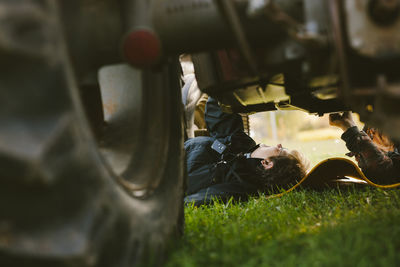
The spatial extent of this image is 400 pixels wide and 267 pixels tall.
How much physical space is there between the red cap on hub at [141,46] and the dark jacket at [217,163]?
4.04 ft

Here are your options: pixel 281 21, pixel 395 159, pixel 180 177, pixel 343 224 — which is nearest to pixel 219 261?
pixel 180 177

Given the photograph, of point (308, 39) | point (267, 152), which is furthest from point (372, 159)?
point (308, 39)

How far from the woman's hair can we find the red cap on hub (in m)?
1.63

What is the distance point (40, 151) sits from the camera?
1.89 feet

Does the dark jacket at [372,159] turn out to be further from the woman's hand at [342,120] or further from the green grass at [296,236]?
the green grass at [296,236]

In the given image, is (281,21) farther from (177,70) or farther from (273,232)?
(273,232)

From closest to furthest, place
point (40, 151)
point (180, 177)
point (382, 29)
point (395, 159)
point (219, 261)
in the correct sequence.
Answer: point (40, 151)
point (382, 29)
point (219, 261)
point (180, 177)
point (395, 159)

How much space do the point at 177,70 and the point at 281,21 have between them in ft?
1.79

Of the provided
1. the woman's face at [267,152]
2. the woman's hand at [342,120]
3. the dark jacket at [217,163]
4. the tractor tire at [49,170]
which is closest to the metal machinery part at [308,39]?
the tractor tire at [49,170]

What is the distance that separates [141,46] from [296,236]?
715mm

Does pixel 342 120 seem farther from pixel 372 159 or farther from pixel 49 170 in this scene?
pixel 49 170

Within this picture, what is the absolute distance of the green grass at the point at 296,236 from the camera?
875mm

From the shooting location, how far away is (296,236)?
110 cm

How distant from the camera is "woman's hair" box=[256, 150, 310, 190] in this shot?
2297 millimetres
